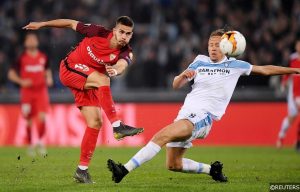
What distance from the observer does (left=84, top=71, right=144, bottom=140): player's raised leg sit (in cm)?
962

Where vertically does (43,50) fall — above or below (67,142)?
above

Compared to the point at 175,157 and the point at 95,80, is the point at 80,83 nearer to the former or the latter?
the point at 95,80

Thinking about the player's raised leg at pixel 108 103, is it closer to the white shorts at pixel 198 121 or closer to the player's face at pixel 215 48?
the white shorts at pixel 198 121

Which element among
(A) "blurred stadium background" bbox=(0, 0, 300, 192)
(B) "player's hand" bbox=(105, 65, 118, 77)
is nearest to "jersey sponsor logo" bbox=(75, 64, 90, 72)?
(B) "player's hand" bbox=(105, 65, 118, 77)

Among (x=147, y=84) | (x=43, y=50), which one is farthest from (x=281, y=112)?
(x=43, y=50)

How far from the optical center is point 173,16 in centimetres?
2309

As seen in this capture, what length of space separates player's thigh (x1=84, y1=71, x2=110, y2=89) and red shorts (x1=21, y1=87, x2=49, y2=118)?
774 centimetres

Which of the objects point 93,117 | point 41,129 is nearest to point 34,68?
point 41,129

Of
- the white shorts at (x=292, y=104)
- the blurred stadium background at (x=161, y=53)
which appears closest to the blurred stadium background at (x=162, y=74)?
the blurred stadium background at (x=161, y=53)

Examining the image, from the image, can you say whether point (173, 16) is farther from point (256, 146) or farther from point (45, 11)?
point (256, 146)

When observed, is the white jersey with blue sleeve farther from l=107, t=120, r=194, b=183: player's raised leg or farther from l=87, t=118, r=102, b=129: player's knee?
l=87, t=118, r=102, b=129: player's knee

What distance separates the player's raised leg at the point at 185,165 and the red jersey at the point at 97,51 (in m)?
1.40

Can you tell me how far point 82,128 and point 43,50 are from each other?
9.49 feet

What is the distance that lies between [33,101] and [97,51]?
7.88 metres
